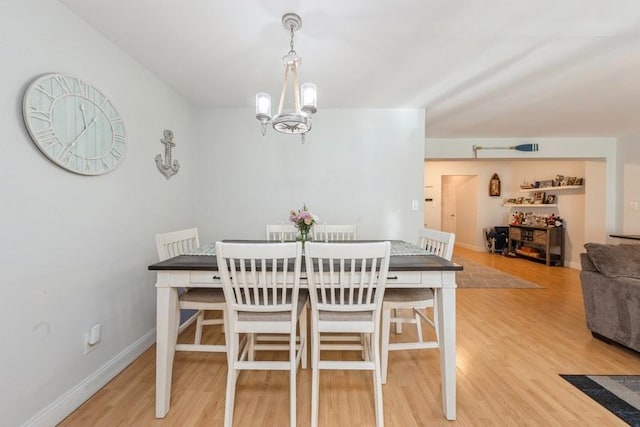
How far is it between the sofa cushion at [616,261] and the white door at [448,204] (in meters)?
5.50

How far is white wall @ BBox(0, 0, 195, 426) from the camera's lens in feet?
4.09

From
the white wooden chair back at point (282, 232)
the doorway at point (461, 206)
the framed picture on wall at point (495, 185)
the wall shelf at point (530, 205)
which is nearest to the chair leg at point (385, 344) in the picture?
the white wooden chair back at point (282, 232)

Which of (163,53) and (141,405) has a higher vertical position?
(163,53)

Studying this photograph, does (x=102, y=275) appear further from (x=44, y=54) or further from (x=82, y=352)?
(x=44, y=54)

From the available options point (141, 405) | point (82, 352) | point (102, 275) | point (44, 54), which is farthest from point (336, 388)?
point (44, 54)

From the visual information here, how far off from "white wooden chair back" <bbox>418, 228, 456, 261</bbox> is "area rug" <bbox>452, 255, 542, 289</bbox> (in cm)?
189

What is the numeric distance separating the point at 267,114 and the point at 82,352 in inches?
72.1

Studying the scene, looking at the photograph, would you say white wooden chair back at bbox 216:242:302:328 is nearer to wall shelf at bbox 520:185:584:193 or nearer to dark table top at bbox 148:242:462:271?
dark table top at bbox 148:242:462:271

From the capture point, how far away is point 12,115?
4.09 ft

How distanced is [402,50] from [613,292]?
249cm

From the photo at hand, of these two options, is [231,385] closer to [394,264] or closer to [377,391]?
[377,391]

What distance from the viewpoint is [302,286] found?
4.95ft

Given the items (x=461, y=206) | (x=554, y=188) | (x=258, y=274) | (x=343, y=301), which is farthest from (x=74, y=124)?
(x=461, y=206)

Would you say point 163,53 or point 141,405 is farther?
point 163,53
